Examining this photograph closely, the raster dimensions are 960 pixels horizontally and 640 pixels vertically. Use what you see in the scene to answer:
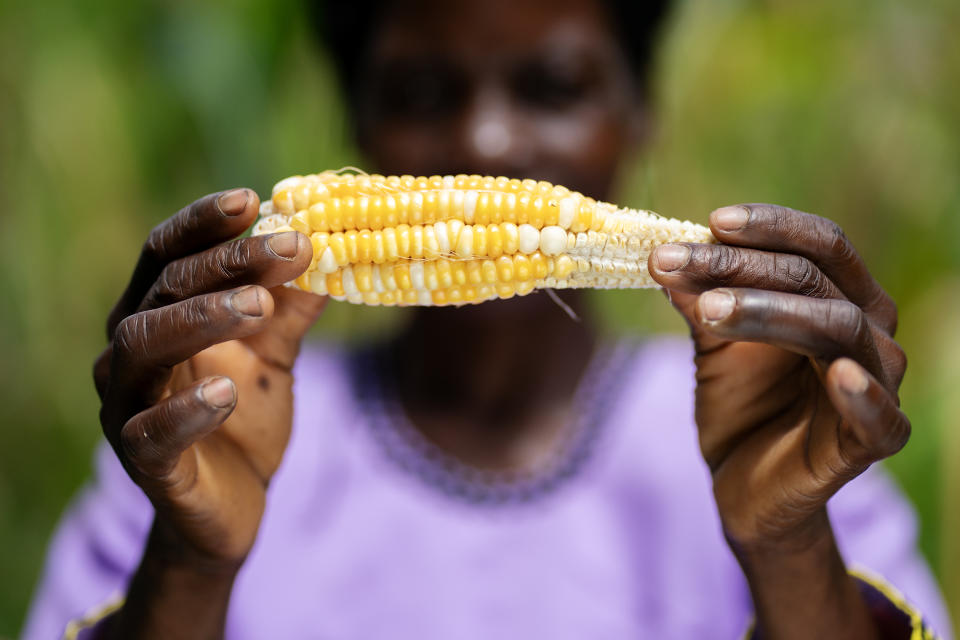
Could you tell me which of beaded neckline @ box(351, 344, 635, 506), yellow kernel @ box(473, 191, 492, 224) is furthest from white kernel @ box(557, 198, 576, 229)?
beaded neckline @ box(351, 344, 635, 506)

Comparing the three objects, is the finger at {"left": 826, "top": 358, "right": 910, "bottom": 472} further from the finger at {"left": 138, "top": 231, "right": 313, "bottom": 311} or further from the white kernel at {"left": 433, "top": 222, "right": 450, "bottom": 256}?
the finger at {"left": 138, "top": 231, "right": 313, "bottom": 311}

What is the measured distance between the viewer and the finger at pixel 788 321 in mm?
991

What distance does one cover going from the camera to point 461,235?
121cm

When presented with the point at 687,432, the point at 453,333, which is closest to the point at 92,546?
the point at 453,333

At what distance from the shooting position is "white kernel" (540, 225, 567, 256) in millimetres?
1208

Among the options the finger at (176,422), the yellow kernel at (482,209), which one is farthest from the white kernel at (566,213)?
the finger at (176,422)

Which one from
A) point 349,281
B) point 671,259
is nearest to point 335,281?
point 349,281

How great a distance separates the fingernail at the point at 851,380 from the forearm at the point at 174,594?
94cm

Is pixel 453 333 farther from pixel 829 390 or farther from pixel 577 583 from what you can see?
pixel 829 390

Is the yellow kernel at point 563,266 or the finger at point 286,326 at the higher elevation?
the yellow kernel at point 563,266

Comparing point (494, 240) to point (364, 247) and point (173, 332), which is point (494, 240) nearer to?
point (364, 247)

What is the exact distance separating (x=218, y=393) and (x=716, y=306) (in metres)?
0.65

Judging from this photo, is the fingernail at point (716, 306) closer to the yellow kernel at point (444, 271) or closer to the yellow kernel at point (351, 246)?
the yellow kernel at point (444, 271)

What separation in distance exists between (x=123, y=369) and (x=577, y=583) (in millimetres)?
1230
